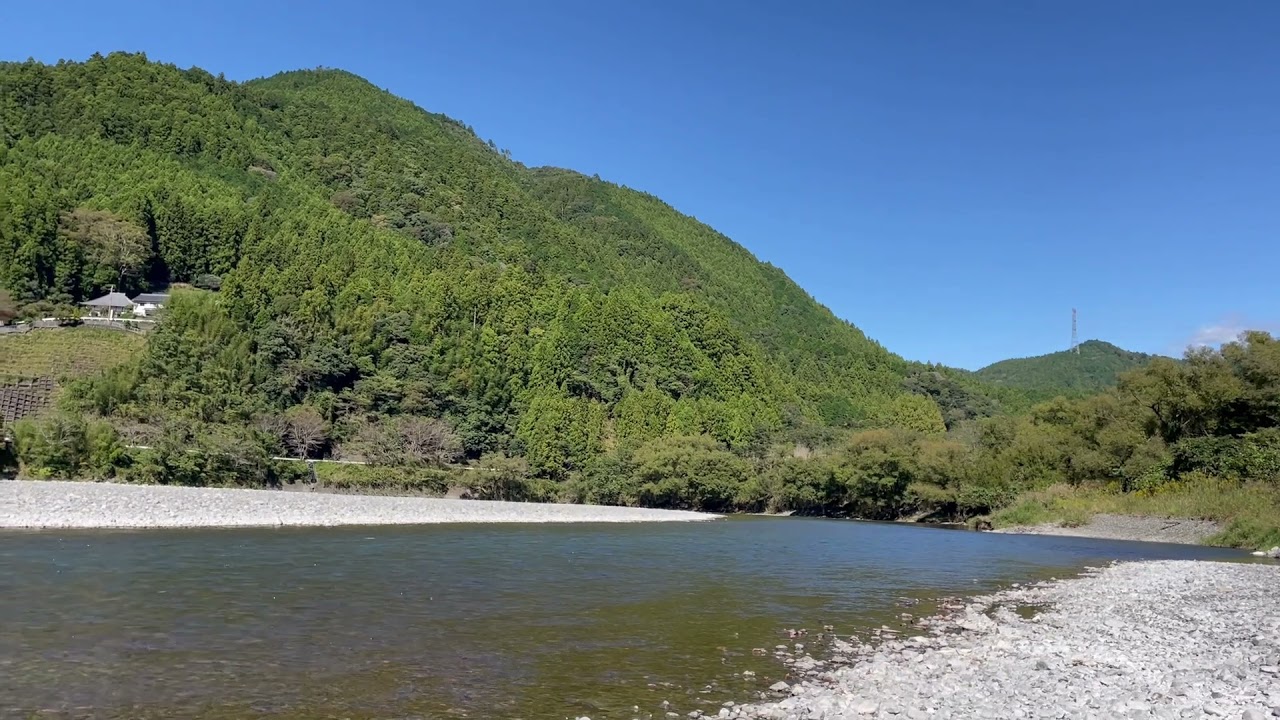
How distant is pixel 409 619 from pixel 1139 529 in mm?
38677

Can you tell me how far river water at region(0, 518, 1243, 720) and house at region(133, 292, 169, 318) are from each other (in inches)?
2660

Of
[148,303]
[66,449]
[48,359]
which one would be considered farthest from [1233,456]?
[148,303]

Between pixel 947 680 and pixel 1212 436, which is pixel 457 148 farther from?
pixel 947 680

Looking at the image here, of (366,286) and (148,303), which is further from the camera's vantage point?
(366,286)

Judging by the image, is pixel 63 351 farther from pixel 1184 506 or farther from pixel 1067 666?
pixel 1184 506

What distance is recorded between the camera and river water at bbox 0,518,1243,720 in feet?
28.1

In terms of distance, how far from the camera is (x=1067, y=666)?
9.45 m

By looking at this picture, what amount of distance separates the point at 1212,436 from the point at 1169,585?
103 feet

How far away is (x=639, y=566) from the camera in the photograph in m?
22.6

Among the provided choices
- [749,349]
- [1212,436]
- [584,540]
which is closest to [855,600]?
[584,540]

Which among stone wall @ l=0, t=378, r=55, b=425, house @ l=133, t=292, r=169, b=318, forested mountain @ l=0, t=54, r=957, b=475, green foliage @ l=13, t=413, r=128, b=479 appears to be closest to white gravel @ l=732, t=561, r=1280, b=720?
green foliage @ l=13, t=413, r=128, b=479

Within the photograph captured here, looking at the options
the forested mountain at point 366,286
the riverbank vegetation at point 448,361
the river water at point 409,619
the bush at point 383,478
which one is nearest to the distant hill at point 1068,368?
the riverbank vegetation at point 448,361

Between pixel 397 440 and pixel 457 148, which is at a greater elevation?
pixel 457 148

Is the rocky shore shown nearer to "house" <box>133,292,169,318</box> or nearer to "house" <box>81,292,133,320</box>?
"house" <box>133,292,169,318</box>
